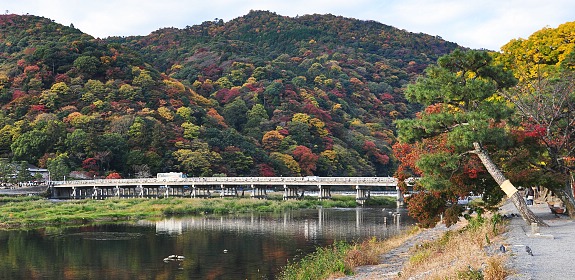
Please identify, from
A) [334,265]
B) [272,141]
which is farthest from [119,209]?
[272,141]

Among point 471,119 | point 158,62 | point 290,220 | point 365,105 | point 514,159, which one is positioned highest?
point 158,62

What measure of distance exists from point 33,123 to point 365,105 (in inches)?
A: 2938

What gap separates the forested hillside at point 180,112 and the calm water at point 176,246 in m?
42.9

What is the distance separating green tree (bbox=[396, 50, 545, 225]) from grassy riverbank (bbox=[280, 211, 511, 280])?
2115 millimetres

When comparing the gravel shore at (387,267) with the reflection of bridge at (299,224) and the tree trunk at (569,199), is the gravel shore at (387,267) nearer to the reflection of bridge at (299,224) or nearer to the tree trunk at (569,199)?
the tree trunk at (569,199)

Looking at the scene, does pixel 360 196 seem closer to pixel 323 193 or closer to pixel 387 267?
pixel 323 193

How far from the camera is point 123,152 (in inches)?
3548

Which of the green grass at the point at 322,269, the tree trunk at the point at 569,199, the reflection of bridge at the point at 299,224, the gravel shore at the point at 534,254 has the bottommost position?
the reflection of bridge at the point at 299,224

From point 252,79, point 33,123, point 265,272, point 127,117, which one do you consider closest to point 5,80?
point 33,123

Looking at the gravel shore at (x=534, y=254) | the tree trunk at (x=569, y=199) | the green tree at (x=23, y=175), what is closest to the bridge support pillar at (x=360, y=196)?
the green tree at (x=23, y=175)

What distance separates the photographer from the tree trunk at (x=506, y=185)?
21188 millimetres

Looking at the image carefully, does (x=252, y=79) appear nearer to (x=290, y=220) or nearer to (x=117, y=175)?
(x=117, y=175)

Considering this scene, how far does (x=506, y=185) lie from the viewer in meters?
21.2

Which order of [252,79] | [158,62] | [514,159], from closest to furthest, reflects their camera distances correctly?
[514,159]
[252,79]
[158,62]
